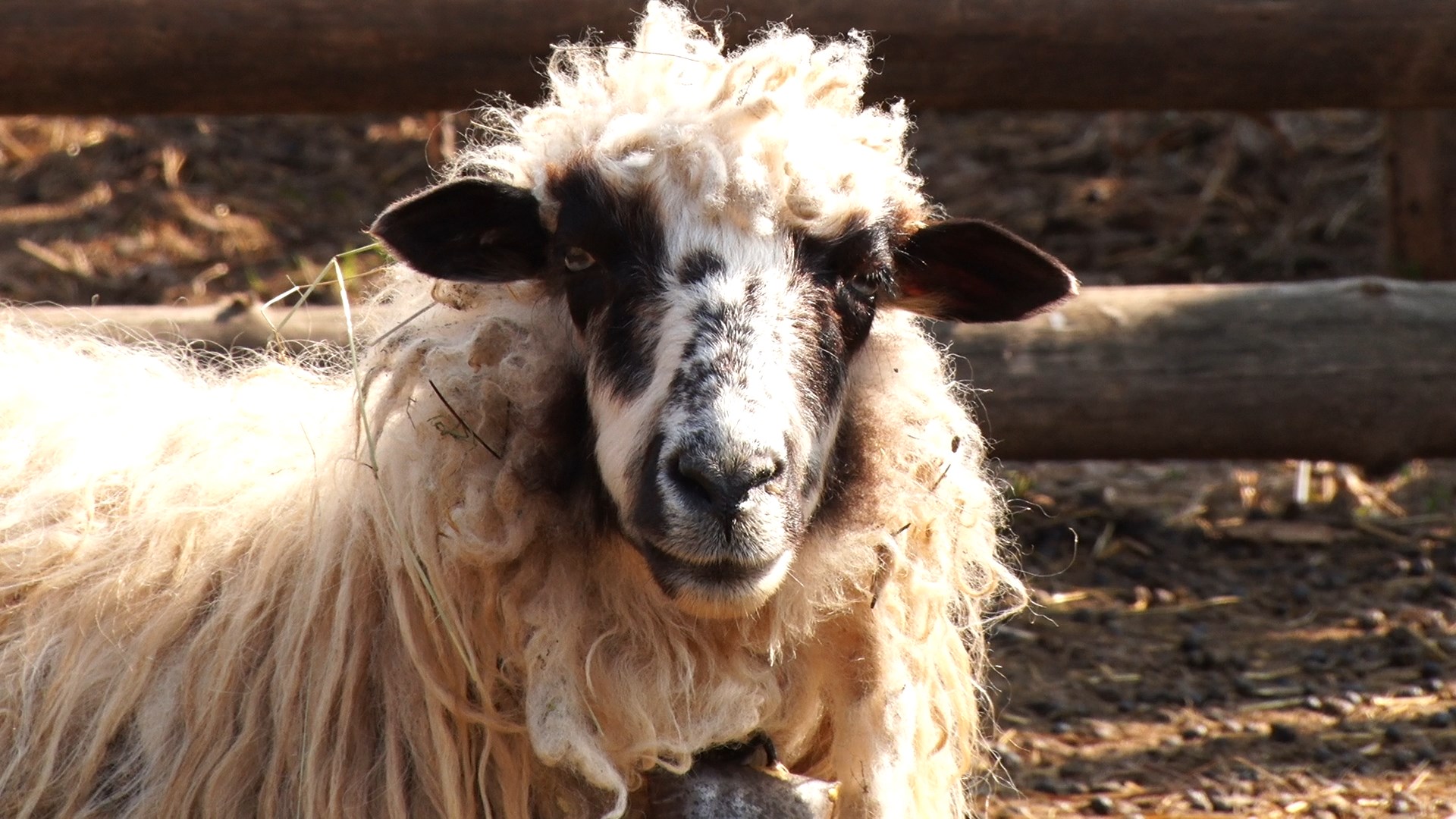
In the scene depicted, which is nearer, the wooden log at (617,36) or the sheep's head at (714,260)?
the sheep's head at (714,260)

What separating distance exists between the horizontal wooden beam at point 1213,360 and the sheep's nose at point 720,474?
233 cm

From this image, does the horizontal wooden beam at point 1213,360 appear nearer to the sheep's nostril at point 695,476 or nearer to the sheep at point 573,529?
the sheep at point 573,529

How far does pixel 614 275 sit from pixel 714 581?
0.52 metres

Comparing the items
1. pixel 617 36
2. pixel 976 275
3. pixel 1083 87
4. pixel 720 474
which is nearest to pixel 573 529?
pixel 720 474

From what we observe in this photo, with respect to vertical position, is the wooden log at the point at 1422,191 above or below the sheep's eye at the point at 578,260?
above

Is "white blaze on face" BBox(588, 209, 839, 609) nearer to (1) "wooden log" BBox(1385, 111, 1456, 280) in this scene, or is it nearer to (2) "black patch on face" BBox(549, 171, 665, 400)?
(2) "black patch on face" BBox(549, 171, 665, 400)

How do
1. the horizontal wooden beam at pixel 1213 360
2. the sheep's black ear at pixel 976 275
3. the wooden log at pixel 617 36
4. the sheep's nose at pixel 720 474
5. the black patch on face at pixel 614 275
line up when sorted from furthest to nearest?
the horizontal wooden beam at pixel 1213 360 → the wooden log at pixel 617 36 → the sheep's black ear at pixel 976 275 → the black patch on face at pixel 614 275 → the sheep's nose at pixel 720 474

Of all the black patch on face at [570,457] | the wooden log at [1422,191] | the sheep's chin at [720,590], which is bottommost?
the sheep's chin at [720,590]

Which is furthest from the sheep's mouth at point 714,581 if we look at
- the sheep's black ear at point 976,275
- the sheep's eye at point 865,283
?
the sheep's black ear at point 976,275

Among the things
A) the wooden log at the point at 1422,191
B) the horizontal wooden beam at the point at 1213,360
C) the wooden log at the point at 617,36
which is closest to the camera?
the wooden log at the point at 617,36

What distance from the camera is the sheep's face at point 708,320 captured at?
209 cm

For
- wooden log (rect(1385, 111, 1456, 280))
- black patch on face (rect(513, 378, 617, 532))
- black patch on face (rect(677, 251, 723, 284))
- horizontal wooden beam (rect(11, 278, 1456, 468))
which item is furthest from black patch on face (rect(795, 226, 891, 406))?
wooden log (rect(1385, 111, 1456, 280))

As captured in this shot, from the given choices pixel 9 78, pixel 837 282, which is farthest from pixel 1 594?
pixel 9 78

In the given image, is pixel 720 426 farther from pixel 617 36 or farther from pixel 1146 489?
pixel 1146 489
